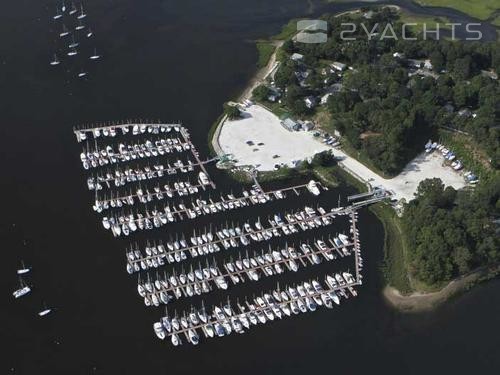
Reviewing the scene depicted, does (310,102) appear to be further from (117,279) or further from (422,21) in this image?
(117,279)

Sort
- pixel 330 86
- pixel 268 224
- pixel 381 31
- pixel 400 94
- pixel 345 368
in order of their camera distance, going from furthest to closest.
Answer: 1. pixel 381 31
2. pixel 330 86
3. pixel 400 94
4. pixel 268 224
5. pixel 345 368

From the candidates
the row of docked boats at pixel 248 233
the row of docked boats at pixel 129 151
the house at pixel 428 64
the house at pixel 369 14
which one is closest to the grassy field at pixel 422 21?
the house at pixel 369 14

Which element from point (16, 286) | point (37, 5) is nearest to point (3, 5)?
point (37, 5)

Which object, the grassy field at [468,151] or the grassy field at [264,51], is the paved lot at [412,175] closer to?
the grassy field at [468,151]

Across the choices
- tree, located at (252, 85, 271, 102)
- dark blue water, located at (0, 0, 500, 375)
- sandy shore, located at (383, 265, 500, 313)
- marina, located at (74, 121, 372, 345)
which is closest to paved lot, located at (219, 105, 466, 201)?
tree, located at (252, 85, 271, 102)

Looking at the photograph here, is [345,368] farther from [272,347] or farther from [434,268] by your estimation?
[434,268]
